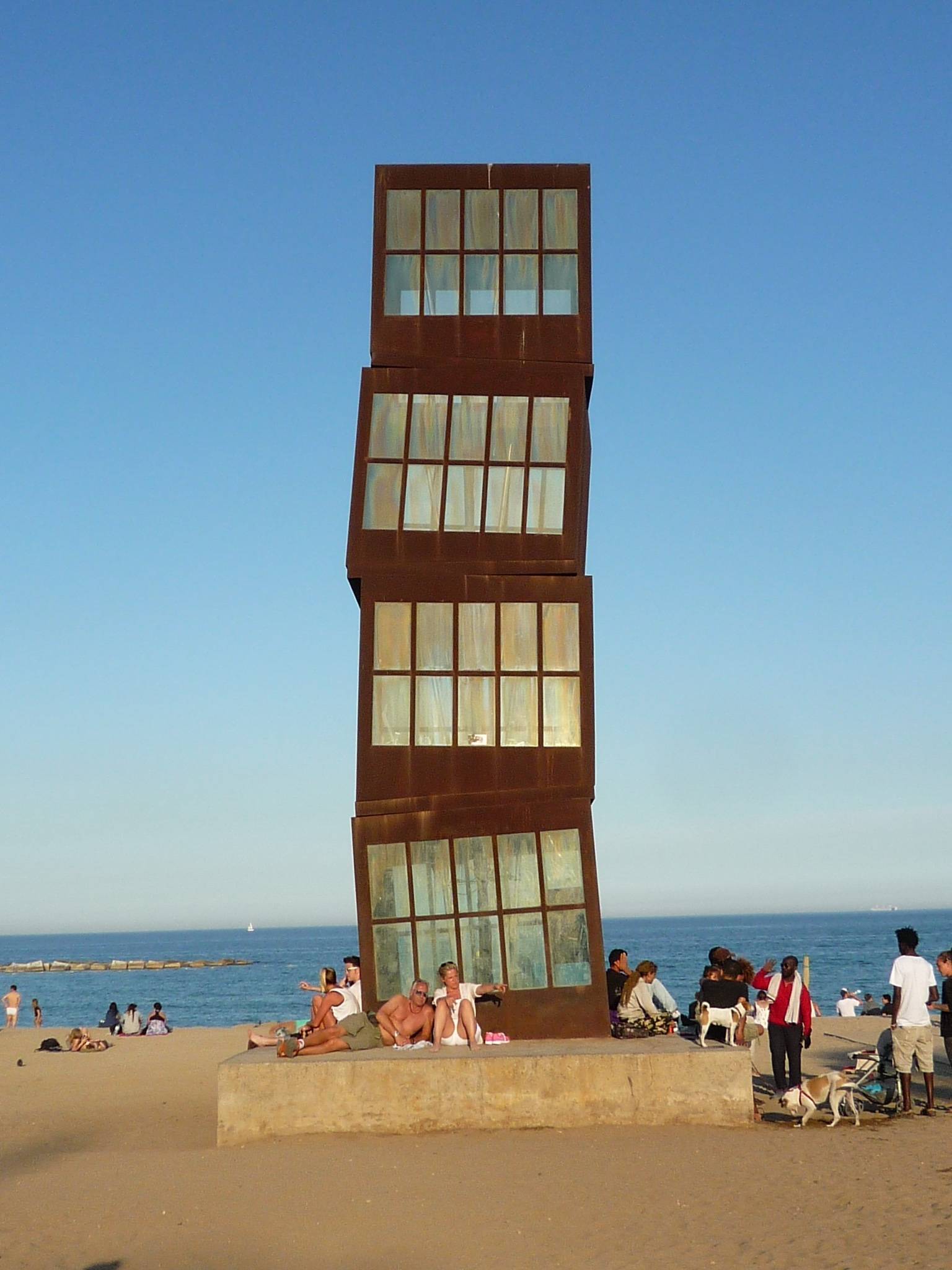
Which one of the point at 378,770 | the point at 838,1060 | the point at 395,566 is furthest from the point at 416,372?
the point at 838,1060

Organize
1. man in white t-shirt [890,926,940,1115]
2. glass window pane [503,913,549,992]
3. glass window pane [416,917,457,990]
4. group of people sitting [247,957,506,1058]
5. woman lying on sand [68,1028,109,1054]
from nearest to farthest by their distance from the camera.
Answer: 1. man in white t-shirt [890,926,940,1115]
2. group of people sitting [247,957,506,1058]
3. glass window pane [503,913,549,992]
4. glass window pane [416,917,457,990]
5. woman lying on sand [68,1028,109,1054]

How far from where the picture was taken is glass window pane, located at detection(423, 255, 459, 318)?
56.2ft

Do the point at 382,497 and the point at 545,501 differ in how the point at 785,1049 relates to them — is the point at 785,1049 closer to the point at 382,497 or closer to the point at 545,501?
the point at 545,501

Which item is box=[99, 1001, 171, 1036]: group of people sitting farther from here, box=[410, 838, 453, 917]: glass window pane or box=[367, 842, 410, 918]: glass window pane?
box=[410, 838, 453, 917]: glass window pane

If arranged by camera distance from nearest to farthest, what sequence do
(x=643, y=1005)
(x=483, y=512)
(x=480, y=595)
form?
(x=643, y=1005), (x=480, y=595), (x=483, y=512)

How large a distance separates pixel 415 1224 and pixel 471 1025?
4194mm

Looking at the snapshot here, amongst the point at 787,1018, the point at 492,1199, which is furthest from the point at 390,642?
the point at 492,1199

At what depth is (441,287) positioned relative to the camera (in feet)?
56.5

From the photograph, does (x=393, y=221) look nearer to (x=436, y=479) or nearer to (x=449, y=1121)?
(x=436, y=479)

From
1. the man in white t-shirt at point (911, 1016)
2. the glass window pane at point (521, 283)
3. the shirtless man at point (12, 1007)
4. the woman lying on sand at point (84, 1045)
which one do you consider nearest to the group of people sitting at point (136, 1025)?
the woman lying on sand at point (84, 1045)

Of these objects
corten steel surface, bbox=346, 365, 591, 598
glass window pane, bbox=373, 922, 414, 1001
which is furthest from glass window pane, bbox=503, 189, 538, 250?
glass window pane, bbox=373, 922, 414, 1001

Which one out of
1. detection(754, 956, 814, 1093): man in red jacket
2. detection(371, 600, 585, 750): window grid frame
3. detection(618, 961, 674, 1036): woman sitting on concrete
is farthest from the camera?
detection(371, 600, 585, 750): window grid frame

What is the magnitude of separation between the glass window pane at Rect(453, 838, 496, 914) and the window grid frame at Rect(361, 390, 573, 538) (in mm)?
4043

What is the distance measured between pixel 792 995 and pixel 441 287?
9.96 m
